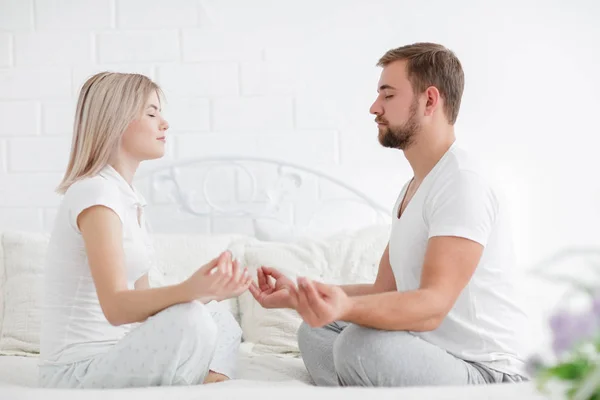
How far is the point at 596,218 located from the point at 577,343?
85.0 inches

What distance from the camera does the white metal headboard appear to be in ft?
9.09

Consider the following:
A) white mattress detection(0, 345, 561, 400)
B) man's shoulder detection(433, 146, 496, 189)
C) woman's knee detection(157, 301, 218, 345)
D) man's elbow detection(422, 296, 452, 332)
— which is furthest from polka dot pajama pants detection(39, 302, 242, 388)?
man's shoulder detection(433, 146, 496, 189)

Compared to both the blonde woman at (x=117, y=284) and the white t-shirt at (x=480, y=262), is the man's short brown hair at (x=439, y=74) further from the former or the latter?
the blonde woman at (x=117, y=284)

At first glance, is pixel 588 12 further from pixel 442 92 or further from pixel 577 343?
pixel 577 343

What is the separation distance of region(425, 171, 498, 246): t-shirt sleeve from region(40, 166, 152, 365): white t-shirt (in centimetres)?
67

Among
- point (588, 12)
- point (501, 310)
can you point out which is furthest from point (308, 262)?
point (588, 12)

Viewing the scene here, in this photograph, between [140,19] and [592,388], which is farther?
[140,19]

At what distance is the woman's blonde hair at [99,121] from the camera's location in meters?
1.81

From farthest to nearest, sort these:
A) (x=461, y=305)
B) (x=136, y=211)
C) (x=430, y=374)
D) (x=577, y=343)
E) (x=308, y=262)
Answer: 1. (x=308, y=262)
2. (x=136, y=211)
3. (x=461, y=305)
4. (x=430, y=374)
5. (x=577, y=343)

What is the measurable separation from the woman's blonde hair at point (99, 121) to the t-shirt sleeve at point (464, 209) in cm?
75

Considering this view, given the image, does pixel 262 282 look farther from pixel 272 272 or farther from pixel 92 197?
pixel 92 197

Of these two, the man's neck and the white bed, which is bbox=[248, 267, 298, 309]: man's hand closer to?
the white bed

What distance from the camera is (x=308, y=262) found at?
236 cm

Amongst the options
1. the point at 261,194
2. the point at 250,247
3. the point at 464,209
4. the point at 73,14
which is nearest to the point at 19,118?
the point at 73,14
